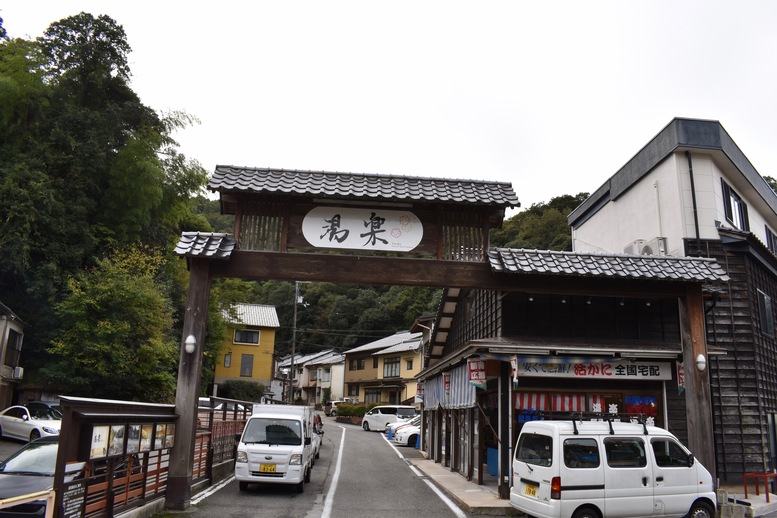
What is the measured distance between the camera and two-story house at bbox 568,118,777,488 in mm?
15602

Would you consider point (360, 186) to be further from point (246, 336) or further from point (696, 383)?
point (246, 336)

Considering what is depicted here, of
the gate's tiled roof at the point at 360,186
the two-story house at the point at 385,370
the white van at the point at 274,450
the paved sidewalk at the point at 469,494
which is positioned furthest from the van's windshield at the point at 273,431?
the two-story house at the point at 385,370

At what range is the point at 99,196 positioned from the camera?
101 feet

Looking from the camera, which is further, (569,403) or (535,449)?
(569,403)

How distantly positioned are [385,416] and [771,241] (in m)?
26.8

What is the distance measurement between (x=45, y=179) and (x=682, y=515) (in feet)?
95.7

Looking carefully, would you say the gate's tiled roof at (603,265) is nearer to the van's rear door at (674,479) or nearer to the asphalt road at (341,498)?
the van's rear door at (674,479)

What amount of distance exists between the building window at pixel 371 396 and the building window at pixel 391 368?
3.75 m

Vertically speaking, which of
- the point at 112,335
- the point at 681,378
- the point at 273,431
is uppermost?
the point at 112,335

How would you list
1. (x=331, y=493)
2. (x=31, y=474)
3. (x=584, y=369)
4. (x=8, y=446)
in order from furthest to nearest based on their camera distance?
(x=8, y=446)
(x=331, y=493)
(x=584, y=369)
(x=31, y=474)

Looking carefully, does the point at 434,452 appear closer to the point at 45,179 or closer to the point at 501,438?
the point at 501,438

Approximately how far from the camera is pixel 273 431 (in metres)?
14.7

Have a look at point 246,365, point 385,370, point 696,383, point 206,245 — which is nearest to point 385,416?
point 385,370

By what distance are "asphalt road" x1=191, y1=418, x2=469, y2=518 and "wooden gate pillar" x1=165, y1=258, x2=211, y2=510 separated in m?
0.57
